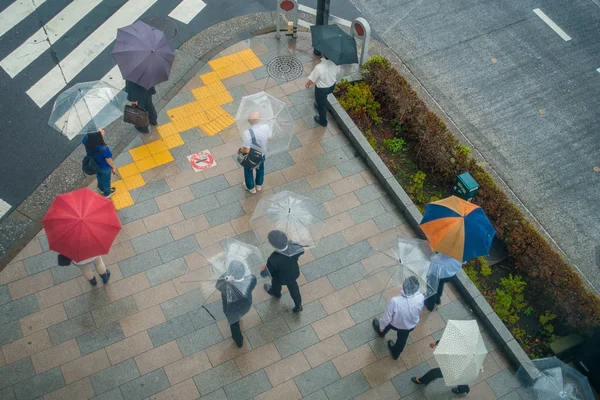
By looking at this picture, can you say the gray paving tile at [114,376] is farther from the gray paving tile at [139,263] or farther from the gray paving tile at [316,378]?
the gray paving tile at [316,378]

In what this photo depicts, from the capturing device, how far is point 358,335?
31.5 feet

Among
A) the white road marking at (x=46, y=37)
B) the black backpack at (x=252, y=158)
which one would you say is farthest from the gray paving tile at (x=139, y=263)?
the white road marking at (x=46, y=37)

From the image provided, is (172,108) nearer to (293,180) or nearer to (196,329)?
(293,180)

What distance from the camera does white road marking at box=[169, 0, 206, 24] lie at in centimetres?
1409

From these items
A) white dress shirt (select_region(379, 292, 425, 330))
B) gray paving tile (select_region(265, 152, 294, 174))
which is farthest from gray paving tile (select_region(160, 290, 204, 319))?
white dress shirt (select_region(379, 292, 425, 330))

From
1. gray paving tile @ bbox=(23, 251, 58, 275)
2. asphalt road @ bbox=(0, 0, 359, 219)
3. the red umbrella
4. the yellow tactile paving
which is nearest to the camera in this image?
the red umbrella

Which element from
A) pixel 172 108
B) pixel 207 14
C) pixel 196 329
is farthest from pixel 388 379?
pixel 207 14

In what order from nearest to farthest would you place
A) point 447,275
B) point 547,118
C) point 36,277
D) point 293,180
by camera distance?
point 447,275 < point 36,277 < point 293,180 < point 547,118

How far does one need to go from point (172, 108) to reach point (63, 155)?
7.21 ft

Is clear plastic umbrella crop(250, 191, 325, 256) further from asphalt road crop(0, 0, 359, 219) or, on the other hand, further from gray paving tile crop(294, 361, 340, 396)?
asphalt road crop(0, 0, 359, 219)

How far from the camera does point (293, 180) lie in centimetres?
1131

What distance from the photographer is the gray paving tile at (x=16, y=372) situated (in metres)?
8.80

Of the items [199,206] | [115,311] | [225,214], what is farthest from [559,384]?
[115,311]

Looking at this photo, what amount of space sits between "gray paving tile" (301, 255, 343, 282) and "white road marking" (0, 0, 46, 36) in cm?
845
